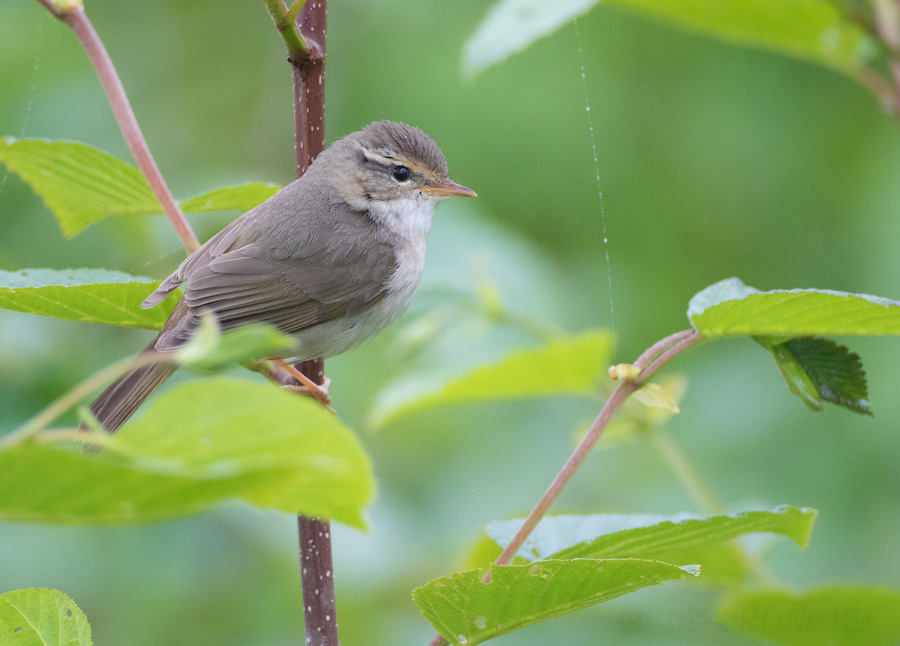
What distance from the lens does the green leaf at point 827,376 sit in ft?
4.91

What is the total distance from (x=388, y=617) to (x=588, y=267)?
1932mm

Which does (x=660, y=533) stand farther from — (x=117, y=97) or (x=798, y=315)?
(x=117, y=97)

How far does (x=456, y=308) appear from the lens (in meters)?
2.67

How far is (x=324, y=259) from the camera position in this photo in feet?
8.82

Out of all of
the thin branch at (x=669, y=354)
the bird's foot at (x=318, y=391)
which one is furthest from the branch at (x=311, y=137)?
the thin branch at (x=669, y=354)

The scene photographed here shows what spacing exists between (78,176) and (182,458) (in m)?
1.33

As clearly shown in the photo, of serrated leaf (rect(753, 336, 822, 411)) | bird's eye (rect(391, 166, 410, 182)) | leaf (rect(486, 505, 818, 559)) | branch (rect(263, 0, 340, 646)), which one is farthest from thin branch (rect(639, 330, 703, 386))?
bird's eye (rect(391, 166, 410, 182))

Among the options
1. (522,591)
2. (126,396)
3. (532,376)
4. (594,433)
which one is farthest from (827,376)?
(126,396)

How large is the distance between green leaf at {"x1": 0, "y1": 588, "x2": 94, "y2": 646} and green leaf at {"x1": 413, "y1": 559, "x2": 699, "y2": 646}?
0.46 meters

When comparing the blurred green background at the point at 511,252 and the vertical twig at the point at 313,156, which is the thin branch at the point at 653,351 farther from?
the blurred green background at the point at 511,252

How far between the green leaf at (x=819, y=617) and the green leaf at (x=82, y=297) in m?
1.32

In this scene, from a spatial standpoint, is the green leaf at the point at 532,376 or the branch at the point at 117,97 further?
the green leaf at the point at 532,376

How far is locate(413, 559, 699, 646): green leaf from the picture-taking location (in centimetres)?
121

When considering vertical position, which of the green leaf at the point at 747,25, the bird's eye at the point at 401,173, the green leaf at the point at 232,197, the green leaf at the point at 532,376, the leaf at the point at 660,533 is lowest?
the leaf at the point at 660,533
